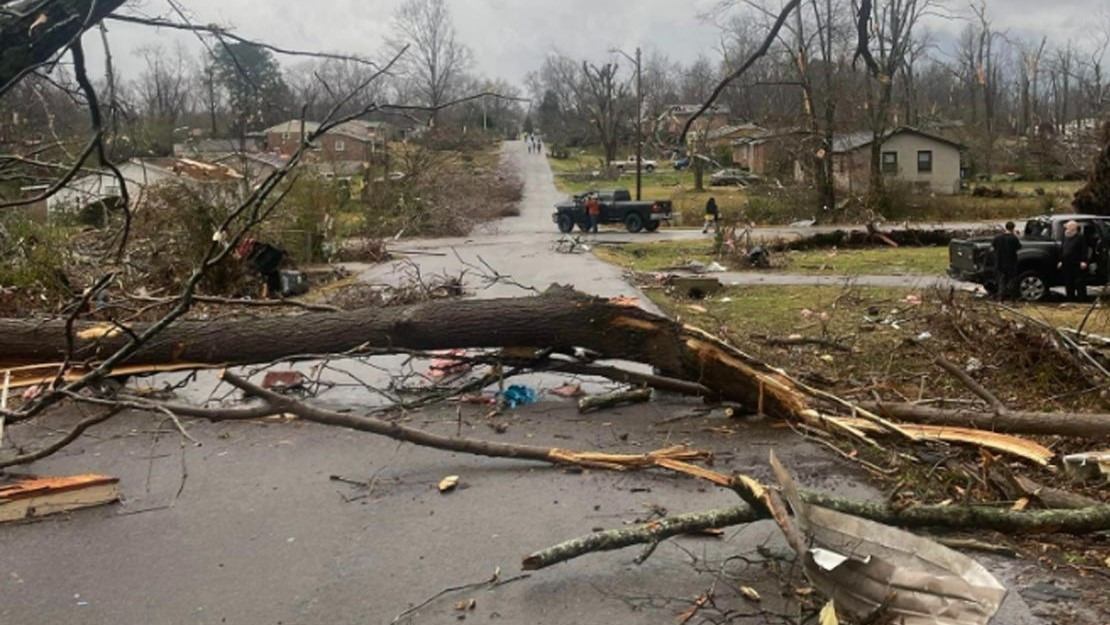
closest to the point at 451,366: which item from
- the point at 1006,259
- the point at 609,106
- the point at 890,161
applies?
the point at 1006,259

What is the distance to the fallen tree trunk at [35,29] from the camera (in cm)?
341

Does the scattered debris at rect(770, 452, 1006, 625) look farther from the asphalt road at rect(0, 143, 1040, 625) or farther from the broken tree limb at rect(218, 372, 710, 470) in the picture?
the broken tree limb at rect(218, 372, 710, 470)

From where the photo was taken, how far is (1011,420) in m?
6.18

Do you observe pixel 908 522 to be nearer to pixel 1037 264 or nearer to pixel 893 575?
pixel 893 575

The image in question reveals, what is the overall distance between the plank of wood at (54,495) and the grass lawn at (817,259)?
1558 centimetres

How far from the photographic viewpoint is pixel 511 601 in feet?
14.1

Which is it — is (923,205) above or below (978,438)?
above

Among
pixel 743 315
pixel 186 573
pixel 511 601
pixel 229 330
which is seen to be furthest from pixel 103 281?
pixel 743 315

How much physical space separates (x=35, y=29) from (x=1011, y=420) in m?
5.71

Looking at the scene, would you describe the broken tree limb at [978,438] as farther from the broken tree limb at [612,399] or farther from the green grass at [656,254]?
the green grass at [656,254]

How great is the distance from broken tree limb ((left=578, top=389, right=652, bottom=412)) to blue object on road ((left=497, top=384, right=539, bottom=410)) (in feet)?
1.70

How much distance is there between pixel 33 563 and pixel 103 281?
151cm

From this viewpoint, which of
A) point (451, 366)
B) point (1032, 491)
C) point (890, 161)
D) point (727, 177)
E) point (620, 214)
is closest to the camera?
point (1032, 491)

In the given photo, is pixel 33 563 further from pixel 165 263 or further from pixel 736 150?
pixel 736 150
